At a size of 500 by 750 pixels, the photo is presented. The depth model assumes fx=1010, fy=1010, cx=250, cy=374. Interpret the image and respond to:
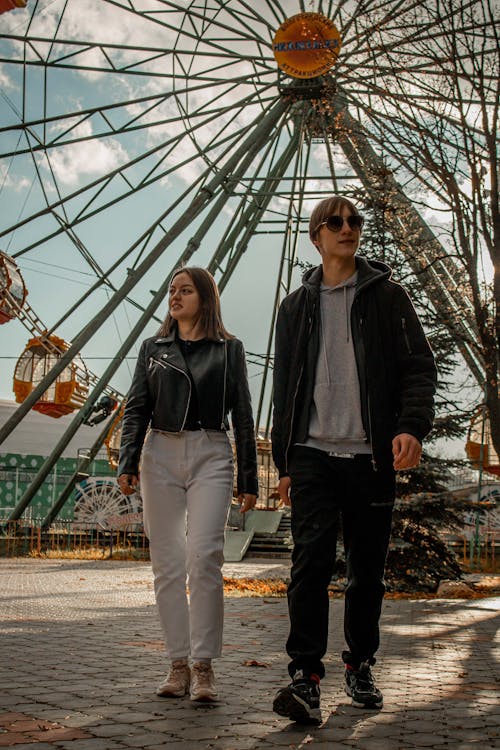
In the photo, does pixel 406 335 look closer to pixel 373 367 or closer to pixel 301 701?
pixel 373 367

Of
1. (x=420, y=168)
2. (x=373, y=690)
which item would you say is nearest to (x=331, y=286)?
(x=373, y=690)

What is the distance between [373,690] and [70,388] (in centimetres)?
1915

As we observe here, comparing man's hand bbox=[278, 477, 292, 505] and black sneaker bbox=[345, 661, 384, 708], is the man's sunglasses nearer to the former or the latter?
man's hand bbox=[278, 477, 292, 505]

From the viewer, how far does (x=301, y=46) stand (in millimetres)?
18797

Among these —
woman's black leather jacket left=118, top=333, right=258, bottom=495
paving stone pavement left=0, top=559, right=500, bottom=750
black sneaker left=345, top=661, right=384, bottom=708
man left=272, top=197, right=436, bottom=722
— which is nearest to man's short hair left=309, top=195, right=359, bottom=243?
man left=272, top=197, right=436, bottom=722

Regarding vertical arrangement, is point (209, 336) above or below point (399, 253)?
below

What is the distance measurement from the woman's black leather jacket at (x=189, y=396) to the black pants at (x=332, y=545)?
449 mm

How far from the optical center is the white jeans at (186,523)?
385cm

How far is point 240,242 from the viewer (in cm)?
2198

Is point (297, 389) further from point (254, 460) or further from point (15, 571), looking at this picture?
point (15, 571)

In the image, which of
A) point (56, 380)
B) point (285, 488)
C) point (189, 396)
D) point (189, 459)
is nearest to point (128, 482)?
point (189, 459)

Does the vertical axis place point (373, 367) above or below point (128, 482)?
above

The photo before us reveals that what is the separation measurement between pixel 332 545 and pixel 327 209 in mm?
1312

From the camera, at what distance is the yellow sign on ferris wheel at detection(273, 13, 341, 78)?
18.2 metres
